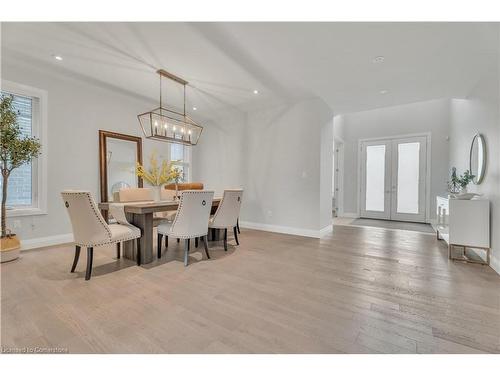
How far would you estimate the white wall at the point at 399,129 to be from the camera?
17.9 ft

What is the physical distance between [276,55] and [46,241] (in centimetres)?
433

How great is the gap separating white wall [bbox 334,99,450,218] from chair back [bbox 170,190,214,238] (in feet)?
17.3

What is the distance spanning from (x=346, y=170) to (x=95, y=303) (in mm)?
6629

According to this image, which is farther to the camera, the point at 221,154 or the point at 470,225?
the point at 221,154

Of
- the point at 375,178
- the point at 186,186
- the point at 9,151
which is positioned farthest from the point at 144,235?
the point at 375,178

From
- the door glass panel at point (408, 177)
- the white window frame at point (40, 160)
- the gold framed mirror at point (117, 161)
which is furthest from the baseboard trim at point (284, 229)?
the white window frame at point (40, 160)

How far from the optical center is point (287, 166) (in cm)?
452

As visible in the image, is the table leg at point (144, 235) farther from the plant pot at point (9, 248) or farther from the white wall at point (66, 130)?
the white wall at point (66, 130)

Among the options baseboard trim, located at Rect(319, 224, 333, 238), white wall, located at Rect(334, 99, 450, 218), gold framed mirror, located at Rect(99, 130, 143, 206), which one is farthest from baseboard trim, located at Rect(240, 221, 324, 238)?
white wall, located at Rect(334, 99, 450, 218)

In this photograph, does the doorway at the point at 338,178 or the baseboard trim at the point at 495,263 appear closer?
the baseboard trim at the point at 495,263

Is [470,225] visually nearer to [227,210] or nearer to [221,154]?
[227,210]
